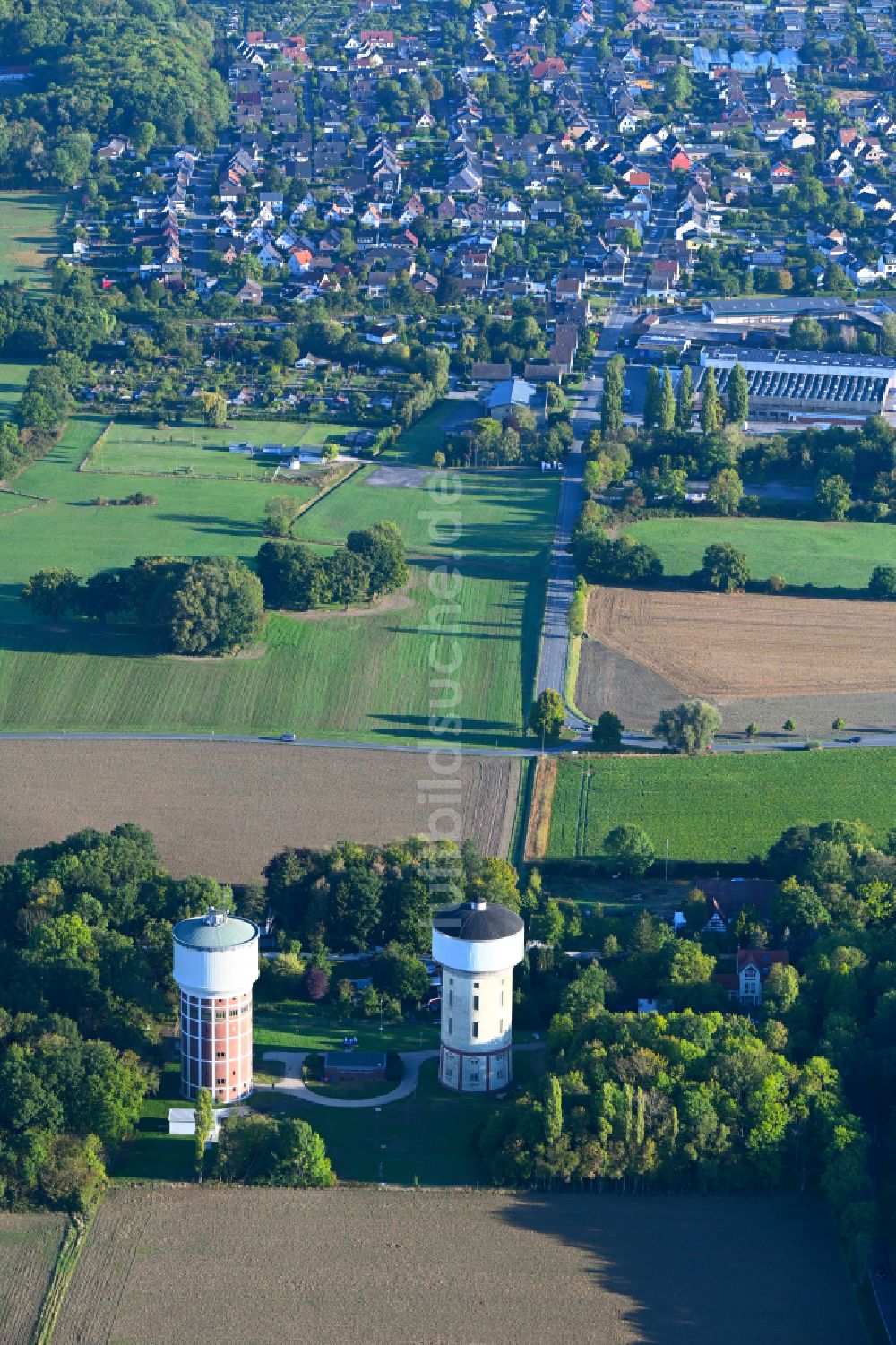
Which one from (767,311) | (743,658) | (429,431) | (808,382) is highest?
(743,658)

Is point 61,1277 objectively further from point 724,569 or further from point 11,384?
point 11,384

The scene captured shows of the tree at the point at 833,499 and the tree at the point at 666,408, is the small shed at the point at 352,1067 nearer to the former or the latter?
the tree at the point at 833,499

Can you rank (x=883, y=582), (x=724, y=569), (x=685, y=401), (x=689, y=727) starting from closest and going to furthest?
(x=689, y=727) → (x=883, y=582) → (x=724, y=569) → (x=685, y=401)

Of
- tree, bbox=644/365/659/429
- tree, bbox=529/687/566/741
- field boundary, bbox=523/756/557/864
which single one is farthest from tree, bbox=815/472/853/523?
field boundary, bbox=523/756/557/864

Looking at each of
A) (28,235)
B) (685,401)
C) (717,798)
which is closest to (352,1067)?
(717,798)

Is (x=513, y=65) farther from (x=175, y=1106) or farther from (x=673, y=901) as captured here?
(x=175, y=1106)

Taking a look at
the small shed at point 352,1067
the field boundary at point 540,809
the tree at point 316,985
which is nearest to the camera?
the small shed at point 352,1067

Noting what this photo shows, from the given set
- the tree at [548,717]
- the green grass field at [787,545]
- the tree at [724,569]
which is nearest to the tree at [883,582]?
the green grass field at [787,545]
